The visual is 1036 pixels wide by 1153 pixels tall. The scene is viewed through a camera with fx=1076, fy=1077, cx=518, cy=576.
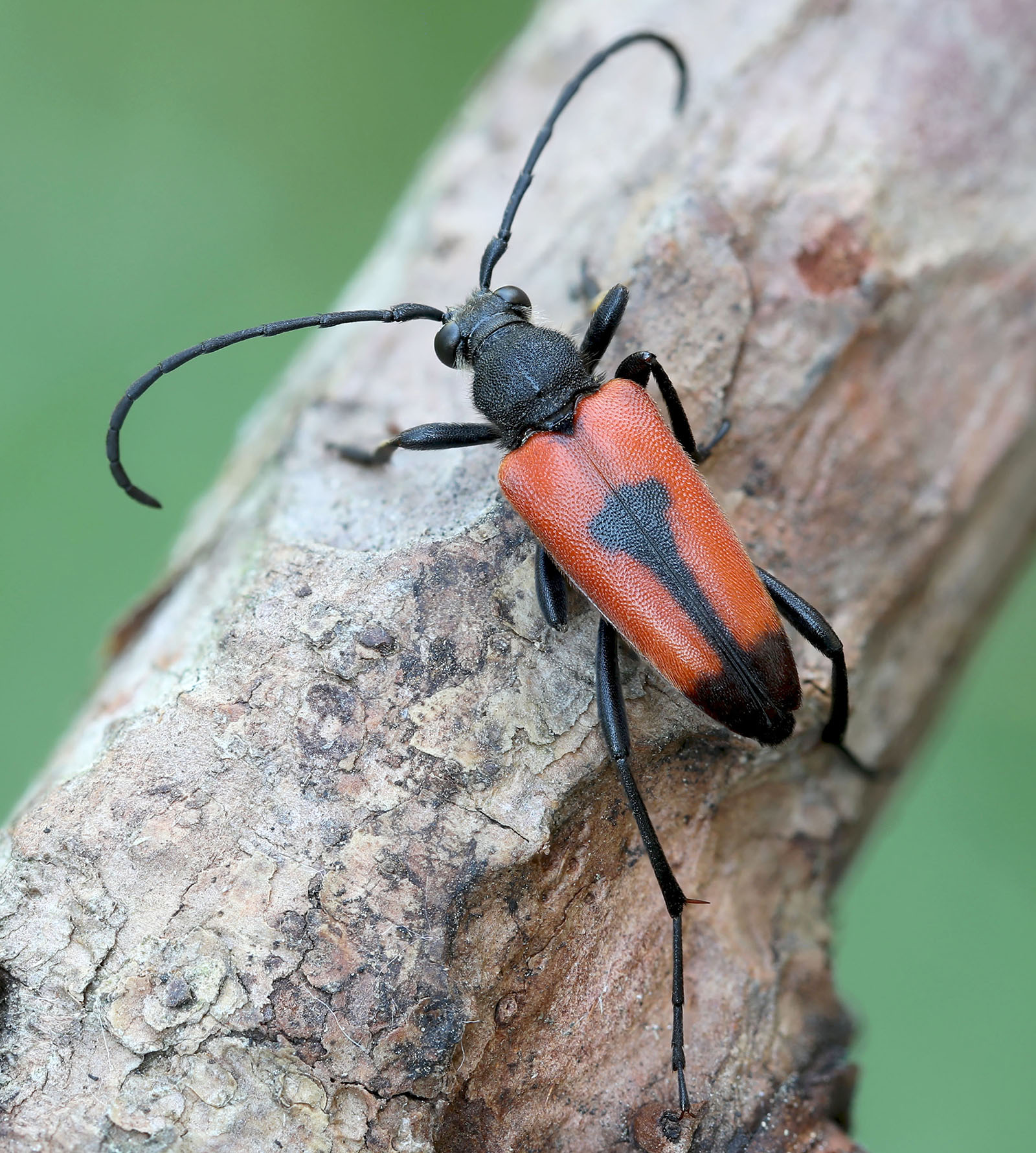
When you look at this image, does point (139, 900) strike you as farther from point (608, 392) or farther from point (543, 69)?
point (543, 69)

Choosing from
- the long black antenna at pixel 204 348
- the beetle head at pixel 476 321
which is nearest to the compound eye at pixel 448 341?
the beetle head at pixel 476 321

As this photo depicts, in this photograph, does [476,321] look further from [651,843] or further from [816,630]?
[651,843]

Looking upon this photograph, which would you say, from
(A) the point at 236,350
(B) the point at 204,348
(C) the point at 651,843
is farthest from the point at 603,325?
(A) the point at 236,350

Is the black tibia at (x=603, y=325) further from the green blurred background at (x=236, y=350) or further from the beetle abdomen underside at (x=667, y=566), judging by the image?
the green blurred background at (x=236, y=350)

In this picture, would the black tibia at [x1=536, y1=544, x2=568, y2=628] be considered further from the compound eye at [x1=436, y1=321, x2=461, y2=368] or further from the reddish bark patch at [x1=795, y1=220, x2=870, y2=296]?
the reddish bark patch at [x1=795, y1=220, x2=870, y2=296]

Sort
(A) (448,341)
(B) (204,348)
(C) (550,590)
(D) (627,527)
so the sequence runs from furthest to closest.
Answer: (A) (448,341) → (B) (204,348) → (D) (627,527) → (C) (550,590)

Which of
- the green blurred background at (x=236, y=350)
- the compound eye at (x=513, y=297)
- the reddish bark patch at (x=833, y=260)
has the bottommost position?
the green blurred background at (x=236, y=350)

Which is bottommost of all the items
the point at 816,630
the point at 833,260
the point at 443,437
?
the point at 816,630
